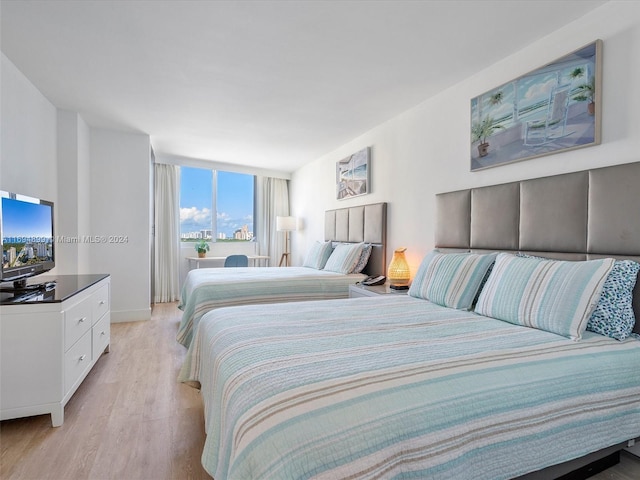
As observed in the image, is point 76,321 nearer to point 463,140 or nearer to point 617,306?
point 617,306

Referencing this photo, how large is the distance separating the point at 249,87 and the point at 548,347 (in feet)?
9.44

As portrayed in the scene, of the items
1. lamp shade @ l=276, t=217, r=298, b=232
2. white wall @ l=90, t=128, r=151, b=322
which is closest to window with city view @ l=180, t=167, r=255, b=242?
lamp shade @ l=276, t=217, r=298, b=232

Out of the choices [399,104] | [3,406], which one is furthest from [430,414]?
[399,104]

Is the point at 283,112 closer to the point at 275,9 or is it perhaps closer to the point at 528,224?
the point at 275,9

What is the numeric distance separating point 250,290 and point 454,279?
1907mm

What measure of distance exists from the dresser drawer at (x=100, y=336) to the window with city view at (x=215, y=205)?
3.16 meters

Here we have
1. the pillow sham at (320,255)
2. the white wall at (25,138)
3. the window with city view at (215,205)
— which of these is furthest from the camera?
the window with city view at (215,205)

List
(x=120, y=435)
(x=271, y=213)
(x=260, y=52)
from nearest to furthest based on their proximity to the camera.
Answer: (x=120, y=435) → (x=260, y=52) → (x=271, y=213)

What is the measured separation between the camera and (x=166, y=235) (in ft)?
18.3

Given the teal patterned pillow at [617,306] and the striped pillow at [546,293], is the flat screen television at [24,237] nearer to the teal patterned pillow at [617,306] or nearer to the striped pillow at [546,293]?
the striped pillow at [546,293]

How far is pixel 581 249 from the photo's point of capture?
6.13 ft

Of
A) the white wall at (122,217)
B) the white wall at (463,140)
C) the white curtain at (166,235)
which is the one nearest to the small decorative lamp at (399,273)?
the white wall at (463,140)

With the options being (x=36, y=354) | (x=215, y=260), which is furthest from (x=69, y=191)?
(x=215, y=260)

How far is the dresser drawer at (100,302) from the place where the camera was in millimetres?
2645
